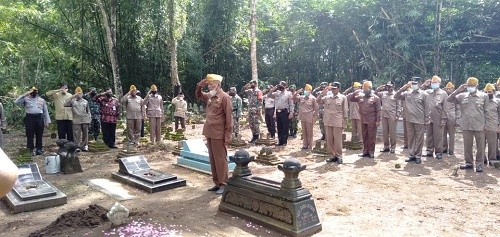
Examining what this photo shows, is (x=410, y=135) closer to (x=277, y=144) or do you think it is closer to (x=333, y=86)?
(x=333, y=86)

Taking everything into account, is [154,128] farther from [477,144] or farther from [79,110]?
[477,144]

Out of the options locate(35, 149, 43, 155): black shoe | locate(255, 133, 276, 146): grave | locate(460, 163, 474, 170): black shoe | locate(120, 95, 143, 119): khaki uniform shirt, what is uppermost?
locate(120, 95, 143, 119): khaki uniform shirt

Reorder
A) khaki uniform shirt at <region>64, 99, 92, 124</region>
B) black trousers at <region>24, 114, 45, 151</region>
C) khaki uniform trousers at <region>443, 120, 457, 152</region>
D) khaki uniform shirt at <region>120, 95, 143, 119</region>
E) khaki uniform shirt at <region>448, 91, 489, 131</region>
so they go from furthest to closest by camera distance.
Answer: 1. khaki uniform shirt at <region>120, 95, 143, 119</region>
2. khaki uniform shirt at <region>64, 99, 92, 124</region>
3. black trousers at <region>24, 114, 45, 151</region>
4. khaki uniform trousers at <region>443, 120, 457, 152</region>
5. khaki uniform shirt at <region>448, 91, 489, 131</region>

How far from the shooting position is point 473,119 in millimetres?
7383

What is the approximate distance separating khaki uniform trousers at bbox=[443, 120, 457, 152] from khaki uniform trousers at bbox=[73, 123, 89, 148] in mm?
8948

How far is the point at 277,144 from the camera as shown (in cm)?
1099

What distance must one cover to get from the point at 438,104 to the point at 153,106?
7268mm

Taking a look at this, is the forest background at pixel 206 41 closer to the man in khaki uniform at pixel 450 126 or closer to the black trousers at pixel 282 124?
the black trousers at pixel 282 124

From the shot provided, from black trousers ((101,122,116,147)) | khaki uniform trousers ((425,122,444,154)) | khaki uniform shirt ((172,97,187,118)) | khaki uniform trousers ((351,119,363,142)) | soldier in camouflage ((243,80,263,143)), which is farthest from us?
khaki uniform shirt ((172,97,187,118))

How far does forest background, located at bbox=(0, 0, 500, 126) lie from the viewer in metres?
15.6

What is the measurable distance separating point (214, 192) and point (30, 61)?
15.8 m

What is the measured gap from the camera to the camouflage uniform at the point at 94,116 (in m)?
10.9

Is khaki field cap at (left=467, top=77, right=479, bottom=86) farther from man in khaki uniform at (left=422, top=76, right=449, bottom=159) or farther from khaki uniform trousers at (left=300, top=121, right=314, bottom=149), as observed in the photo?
khaki uniform trousers at (left=300, top=121, right=314, bottom=149)

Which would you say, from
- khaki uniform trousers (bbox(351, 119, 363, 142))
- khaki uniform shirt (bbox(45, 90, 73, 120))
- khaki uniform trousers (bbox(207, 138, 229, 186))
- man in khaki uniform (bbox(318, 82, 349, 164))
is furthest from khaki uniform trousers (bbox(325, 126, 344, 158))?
khaki uniform shirt (bbox(45, 90, 73, 120))
